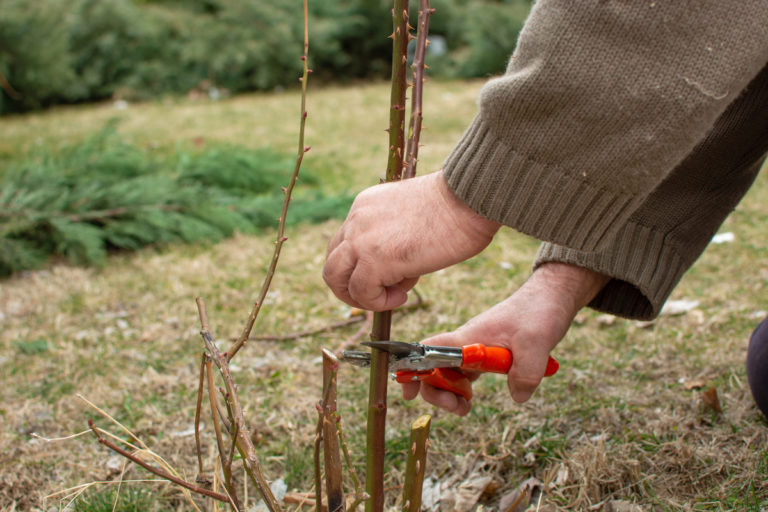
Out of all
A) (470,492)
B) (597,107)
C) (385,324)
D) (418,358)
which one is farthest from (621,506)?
(597,107)

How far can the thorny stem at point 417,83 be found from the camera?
1.26m

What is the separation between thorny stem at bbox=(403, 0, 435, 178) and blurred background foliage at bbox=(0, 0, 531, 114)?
770cm

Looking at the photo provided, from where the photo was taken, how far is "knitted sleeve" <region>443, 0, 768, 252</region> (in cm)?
94

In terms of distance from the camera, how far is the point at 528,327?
1552mm

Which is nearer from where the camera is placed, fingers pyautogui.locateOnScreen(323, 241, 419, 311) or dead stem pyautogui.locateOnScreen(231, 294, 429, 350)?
fingers pyautogui.locateOnScreen(323, 241, 419, 311)

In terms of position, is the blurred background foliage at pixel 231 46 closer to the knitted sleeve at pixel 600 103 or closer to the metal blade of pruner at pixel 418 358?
the metal blade of pruner at pixel 418 358

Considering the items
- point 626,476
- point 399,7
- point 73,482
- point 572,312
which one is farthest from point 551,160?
point 73,482

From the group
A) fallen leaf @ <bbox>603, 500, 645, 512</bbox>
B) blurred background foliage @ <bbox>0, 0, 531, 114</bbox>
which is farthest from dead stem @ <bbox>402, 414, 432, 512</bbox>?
blurred background foliage @ <bbox>0, 0, 531, 114</bbox>

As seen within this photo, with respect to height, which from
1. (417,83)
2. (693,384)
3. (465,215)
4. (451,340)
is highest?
(417,83)

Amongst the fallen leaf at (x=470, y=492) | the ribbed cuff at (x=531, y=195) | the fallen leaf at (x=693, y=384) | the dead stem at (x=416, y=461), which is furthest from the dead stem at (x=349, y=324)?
the ribbed cuff at (x=531, y=195)

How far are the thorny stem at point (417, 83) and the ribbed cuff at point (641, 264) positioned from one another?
52 cm

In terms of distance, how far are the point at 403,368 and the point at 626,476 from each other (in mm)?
654

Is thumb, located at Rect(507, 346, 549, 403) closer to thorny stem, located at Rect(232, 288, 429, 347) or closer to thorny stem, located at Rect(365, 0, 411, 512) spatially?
thorny stem, located at Rect(365, 0, 411, 512)

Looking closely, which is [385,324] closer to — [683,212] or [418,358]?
[418,358]
